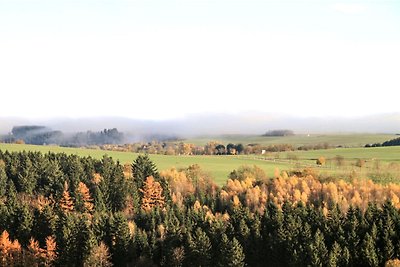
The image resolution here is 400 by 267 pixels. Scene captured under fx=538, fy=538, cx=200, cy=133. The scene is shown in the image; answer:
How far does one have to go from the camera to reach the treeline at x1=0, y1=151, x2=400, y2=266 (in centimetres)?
7888

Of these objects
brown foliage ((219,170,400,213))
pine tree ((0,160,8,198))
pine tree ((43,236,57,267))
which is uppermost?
pine tree ((0,160,8,198))

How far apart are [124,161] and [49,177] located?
2310 inches

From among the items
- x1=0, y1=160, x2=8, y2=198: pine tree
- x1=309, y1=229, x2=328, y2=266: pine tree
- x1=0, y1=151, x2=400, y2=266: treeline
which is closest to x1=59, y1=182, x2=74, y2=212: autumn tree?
x1=0, y1=151, x2=400, y2=266: treeline

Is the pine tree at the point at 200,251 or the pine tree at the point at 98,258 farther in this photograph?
the pine tree at the point at 98,258

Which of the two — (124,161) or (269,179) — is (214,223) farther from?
(124,161)

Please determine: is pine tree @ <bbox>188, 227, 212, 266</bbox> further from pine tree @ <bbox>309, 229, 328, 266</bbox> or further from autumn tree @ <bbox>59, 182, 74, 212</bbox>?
autumn tree @ <bbox>59, 182, 74, 212</bbox>

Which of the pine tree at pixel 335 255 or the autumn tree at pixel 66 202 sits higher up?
the autumn tree at pixel 66 202

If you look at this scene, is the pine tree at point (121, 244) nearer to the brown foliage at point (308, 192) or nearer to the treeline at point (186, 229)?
the treeline at point (186, 229)

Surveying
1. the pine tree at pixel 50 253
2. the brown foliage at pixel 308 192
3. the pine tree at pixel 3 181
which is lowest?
the pine tree at pixel 50 253

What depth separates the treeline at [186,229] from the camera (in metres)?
78.9

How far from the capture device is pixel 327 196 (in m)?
135

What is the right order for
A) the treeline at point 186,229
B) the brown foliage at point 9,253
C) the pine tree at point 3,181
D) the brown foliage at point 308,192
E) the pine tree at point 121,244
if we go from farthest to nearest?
1. the pine tree at point 3,181
2. the brown foliage at point 308,192
3. the brown foliage at point 9,253
4. the pine tree at point 121,244
5. the treeline at point 186,229

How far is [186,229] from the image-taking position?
8912 centimetres

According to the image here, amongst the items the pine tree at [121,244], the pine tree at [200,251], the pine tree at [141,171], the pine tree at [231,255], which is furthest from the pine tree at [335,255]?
the pine tree at [141,171]
